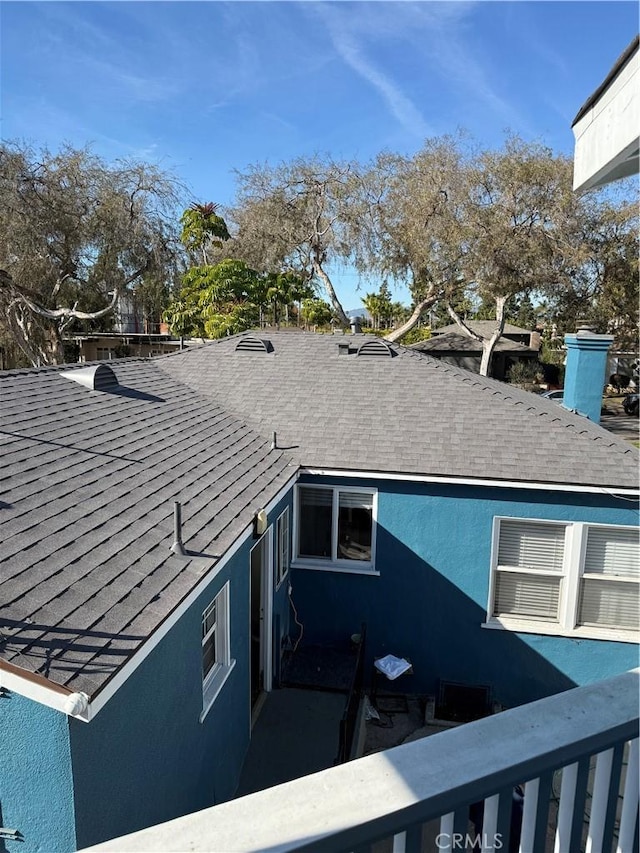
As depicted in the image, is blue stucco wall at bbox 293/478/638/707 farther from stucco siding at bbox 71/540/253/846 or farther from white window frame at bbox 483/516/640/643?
stucco siding at bbox 71/540/253/846

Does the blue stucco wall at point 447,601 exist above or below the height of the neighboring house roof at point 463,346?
below

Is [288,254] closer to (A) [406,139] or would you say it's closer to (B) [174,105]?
(A) [406,139]

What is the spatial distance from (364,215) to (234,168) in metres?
A: 9.42

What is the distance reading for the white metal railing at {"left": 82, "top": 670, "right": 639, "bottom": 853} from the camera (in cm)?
123

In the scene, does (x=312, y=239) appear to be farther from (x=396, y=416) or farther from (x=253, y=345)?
(x=396, y=416)

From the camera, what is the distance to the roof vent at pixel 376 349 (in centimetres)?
1267

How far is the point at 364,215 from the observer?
1258 inches

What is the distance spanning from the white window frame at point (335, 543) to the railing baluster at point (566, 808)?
8.09m

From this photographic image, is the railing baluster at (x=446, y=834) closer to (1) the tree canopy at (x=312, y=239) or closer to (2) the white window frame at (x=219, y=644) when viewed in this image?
(2) the white window frame at (x=219, y=644)

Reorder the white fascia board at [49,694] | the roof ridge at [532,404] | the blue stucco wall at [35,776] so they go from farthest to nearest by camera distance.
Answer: the roof ridge at [532,404]
the blue stucco wall at [35,776]
the white fascia board at [49,694]

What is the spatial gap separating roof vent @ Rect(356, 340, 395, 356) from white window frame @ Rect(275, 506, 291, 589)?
471 cm

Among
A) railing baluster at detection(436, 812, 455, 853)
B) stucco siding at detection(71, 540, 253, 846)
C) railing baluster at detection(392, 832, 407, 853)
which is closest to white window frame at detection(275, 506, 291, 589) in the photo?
stucco siding at detection(71, 540, 253, 846)

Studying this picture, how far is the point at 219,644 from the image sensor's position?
6.63 meters

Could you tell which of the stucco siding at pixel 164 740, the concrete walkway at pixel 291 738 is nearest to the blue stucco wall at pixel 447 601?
the concrete walkway at pixel 291 738
